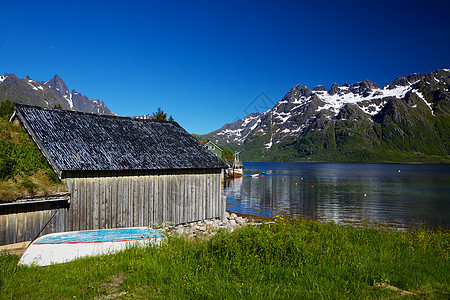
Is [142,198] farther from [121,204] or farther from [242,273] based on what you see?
[242,273]

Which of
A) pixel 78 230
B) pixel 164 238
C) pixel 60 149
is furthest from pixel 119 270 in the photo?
pixel 60 149

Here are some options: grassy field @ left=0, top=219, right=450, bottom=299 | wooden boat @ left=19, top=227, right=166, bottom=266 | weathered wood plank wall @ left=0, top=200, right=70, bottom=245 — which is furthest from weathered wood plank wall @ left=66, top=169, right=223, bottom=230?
grassy field @ left=0, top=219, right=450, bottom=299

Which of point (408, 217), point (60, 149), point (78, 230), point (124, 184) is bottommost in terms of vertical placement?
point (408, 217)

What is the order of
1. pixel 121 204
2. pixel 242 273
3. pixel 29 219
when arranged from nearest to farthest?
pixel 242 273, pixel 29 219, pixel 121 204

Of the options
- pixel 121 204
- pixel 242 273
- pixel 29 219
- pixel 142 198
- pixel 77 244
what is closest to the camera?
pixel 242 273

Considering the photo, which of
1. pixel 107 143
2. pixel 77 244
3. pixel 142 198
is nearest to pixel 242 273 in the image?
Answer: pixel 77 244

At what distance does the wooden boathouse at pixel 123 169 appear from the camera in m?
15.2

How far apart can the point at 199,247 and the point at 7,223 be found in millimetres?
9133

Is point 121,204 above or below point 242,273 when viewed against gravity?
above

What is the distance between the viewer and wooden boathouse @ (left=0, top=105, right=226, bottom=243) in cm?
1520

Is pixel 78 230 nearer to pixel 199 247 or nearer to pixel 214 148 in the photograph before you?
pixel 199 247

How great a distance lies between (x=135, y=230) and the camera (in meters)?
14.7

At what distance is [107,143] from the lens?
17547mm

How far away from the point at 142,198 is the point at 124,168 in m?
2.19
